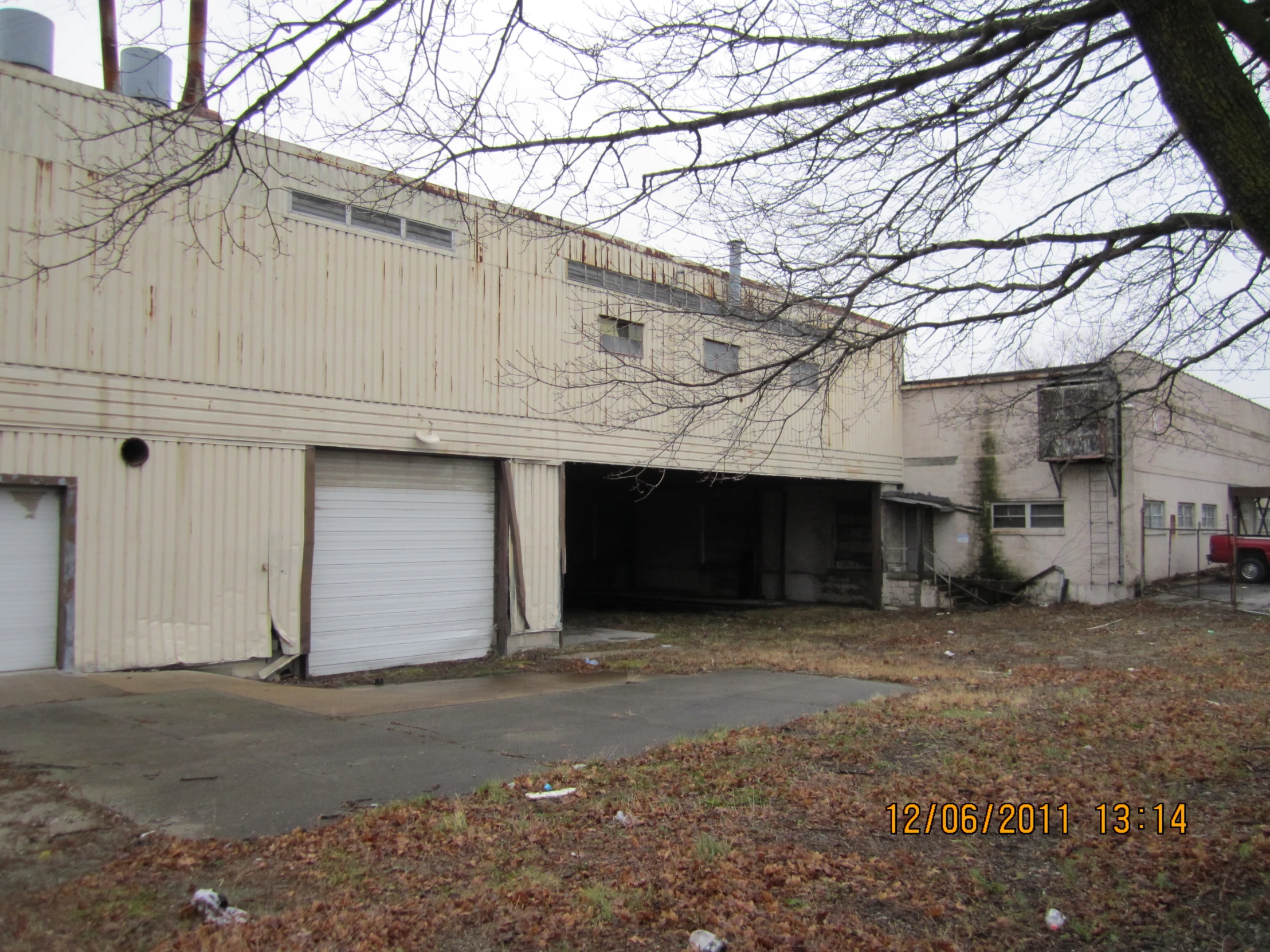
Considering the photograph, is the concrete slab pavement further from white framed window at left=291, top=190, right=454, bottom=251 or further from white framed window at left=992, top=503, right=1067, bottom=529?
white framed window at left=992, top=503, right=1067, bottom=529

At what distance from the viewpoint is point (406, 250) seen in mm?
14102

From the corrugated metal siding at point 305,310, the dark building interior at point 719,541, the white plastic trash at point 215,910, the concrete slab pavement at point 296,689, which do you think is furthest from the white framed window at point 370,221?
the white plastic trash at point 215,910

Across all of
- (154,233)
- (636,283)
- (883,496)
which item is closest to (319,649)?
(154,233)

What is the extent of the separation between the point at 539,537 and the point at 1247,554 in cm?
2019

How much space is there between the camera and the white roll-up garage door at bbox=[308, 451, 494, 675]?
13328 millimetres

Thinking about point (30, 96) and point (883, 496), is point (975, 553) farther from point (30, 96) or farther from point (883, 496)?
point (30, 96)

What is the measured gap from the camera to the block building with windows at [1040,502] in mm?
22375

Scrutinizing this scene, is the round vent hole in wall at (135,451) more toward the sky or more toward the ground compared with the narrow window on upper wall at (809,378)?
more toward the ground

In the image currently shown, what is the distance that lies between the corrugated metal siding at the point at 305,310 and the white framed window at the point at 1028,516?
858 centimetres

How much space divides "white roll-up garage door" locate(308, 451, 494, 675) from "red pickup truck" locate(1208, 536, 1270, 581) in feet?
65.5

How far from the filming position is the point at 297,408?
503 inches

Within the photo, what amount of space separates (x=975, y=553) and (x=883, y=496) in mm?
2784
